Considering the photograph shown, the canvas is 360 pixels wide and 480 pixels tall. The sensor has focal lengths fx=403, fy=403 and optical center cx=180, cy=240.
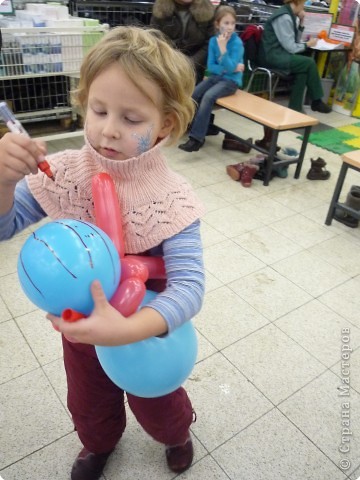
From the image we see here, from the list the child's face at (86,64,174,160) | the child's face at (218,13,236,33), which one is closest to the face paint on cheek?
the child's face at (86,64,174,160)

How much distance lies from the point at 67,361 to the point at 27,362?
632 mm

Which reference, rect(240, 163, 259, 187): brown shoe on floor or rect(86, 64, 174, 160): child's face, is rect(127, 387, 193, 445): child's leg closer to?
rect(86, 64, 174, 160): child's face

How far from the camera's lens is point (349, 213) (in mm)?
2604

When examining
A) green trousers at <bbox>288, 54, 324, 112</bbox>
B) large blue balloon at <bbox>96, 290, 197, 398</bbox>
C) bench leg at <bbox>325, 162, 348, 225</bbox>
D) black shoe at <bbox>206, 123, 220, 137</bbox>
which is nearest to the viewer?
large blue balloon at <bbox>96, 290, 197, 398</bbox>

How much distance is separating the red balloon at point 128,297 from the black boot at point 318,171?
9.58 feet

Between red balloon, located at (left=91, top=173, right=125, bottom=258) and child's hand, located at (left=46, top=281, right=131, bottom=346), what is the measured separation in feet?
0.52

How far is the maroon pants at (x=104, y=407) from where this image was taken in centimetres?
102

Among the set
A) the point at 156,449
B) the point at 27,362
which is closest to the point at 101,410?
the point at 156,449

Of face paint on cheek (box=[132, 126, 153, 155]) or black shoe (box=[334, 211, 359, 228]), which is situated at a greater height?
face paint on cheek (box=[132, 126, 153, 155])

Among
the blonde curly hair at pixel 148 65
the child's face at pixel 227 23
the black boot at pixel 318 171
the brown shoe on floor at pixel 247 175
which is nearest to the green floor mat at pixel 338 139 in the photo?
the black boot at pixel 318 171

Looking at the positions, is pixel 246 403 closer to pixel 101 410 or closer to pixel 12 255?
pixel 101 410

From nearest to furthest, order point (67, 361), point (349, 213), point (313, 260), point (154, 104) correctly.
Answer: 1. point (154, 104)
2. point (67, 361)
3. point (313, 260)
4. point (349, 213)

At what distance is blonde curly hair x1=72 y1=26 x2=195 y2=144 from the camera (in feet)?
2.35

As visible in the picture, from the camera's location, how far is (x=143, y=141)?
757 millimetres
